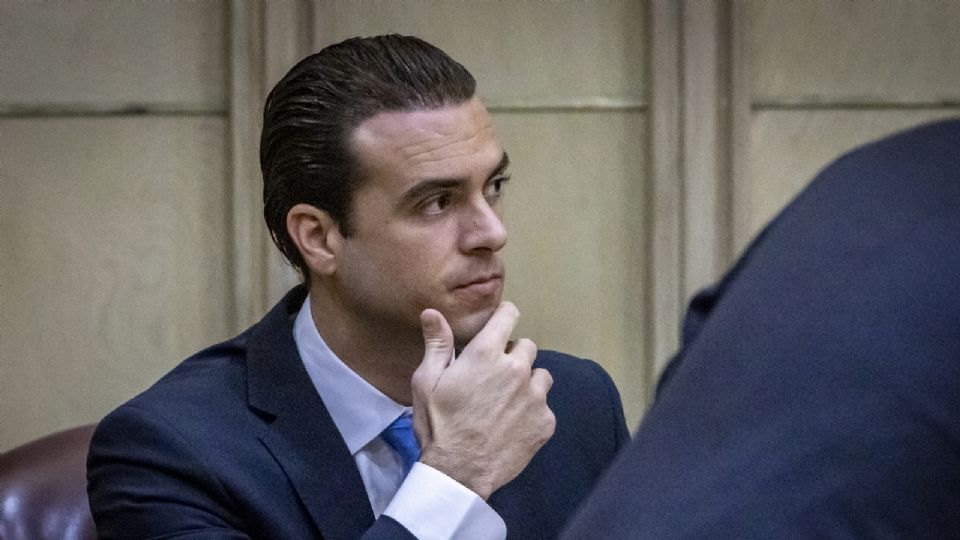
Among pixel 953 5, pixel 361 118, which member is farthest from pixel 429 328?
pixel 953 5

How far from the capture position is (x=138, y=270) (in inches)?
97.3

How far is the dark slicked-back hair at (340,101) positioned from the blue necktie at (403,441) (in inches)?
10.6

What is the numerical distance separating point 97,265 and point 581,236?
883 mm

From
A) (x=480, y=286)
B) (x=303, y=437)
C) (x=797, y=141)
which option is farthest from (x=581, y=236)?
(x=303, y=437)

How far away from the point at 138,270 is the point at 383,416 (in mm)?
939

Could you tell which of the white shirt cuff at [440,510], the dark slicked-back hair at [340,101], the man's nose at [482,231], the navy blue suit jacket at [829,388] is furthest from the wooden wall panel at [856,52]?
the navy blue suit jacket at [829,388]

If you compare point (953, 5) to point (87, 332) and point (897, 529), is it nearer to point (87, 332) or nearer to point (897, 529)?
point (87, 332)

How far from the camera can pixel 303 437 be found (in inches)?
64.7

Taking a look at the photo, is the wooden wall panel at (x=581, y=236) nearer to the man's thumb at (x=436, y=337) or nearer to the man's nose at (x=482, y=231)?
the man's nose at (x=482, y=231)

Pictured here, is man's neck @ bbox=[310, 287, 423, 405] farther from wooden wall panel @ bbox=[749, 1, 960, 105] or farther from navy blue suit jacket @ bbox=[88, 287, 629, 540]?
wooden wall panel @ bbox=[749, 1, 960, 105]

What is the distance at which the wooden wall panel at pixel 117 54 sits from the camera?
2.47m

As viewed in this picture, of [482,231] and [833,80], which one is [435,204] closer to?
[482,231]

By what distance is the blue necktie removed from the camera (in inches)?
66.7

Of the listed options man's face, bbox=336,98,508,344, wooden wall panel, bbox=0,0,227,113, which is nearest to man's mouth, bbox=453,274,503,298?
man's face, bbox=336,98,508,344
